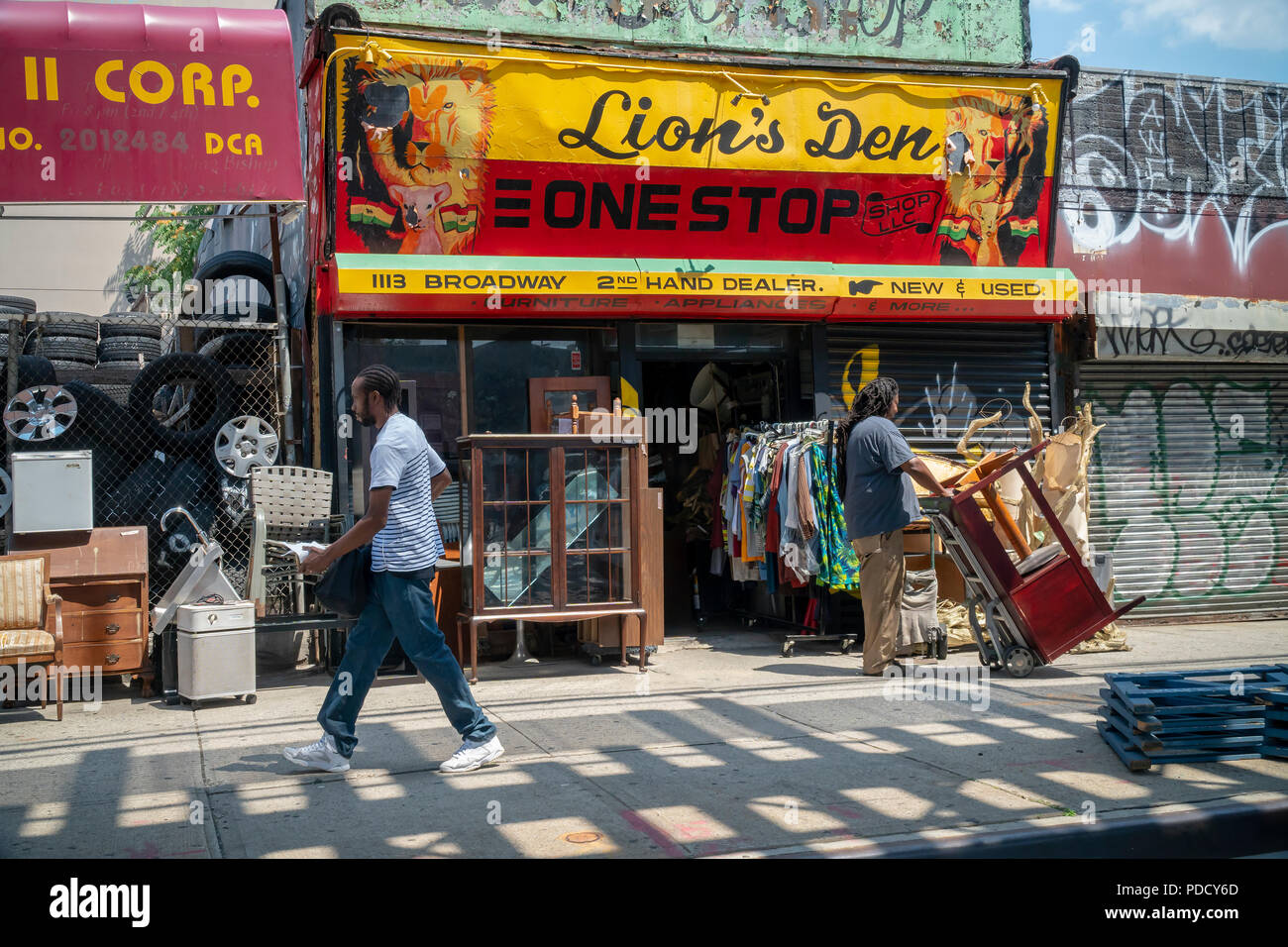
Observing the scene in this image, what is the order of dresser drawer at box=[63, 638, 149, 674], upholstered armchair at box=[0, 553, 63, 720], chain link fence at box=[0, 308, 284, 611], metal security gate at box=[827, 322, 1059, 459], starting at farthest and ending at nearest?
metal security gate at box=[827, 322, 1059, 459] → chain link fence at box=[0, 308, 284, 611] → dresser drawer at box=[63, 638, 149, 674] → upholstered armchair at box=[0, 553, 63, 720]

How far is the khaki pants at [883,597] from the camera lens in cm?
837

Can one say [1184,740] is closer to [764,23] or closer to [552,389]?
[552,389]

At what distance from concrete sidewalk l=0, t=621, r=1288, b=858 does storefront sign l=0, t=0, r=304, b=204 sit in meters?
4.05

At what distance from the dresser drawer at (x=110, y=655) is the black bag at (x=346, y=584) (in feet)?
10.6

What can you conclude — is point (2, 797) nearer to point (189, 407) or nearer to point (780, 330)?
point (189, 407)

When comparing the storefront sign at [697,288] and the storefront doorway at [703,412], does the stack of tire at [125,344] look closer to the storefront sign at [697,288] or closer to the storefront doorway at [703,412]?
the storefront sign at [697,288]

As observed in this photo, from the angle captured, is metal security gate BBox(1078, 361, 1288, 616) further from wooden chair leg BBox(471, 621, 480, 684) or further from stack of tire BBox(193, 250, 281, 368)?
stack of tire BBox(193, 250, 281, 368)

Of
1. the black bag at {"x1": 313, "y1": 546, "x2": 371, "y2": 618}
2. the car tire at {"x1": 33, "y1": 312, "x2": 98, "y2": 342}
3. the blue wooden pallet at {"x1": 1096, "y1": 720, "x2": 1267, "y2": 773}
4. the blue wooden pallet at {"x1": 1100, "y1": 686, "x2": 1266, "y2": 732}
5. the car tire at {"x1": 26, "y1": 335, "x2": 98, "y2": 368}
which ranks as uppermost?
the car tire at {"x1": 33, "y1": 312, "x2": 98, "y2": 342}

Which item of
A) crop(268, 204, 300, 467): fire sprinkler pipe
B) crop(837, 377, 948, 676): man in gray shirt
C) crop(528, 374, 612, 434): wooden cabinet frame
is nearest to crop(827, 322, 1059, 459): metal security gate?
crop(528, 374, 612, 434): wooden cabinet frame

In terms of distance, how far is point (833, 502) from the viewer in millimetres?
9359

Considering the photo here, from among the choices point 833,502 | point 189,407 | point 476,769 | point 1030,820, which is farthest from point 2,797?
point 833,502

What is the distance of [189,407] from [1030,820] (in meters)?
8.10

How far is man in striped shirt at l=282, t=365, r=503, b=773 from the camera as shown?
18.3ft

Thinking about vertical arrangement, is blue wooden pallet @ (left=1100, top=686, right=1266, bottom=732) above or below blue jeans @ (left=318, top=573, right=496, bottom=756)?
below
